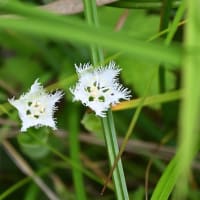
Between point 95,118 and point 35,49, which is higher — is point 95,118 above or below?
below

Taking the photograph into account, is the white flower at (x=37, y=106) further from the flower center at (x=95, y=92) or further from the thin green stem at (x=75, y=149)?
the thin green stem at (x=75, y=149)

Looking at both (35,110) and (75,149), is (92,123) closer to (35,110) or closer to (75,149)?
(35,110)

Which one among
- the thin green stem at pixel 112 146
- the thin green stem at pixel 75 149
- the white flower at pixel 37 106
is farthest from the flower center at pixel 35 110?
the thin green stem at pixel 75 149

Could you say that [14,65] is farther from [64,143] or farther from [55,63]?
[64,143]

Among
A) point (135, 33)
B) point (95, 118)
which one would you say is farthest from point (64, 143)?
point (95, 118)

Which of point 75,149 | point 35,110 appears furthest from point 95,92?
point 75,149

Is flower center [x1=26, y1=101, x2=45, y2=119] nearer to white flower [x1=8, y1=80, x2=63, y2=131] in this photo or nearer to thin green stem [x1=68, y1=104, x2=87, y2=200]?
white flower [x1=8, y1=80, x2=63, y2=131]
